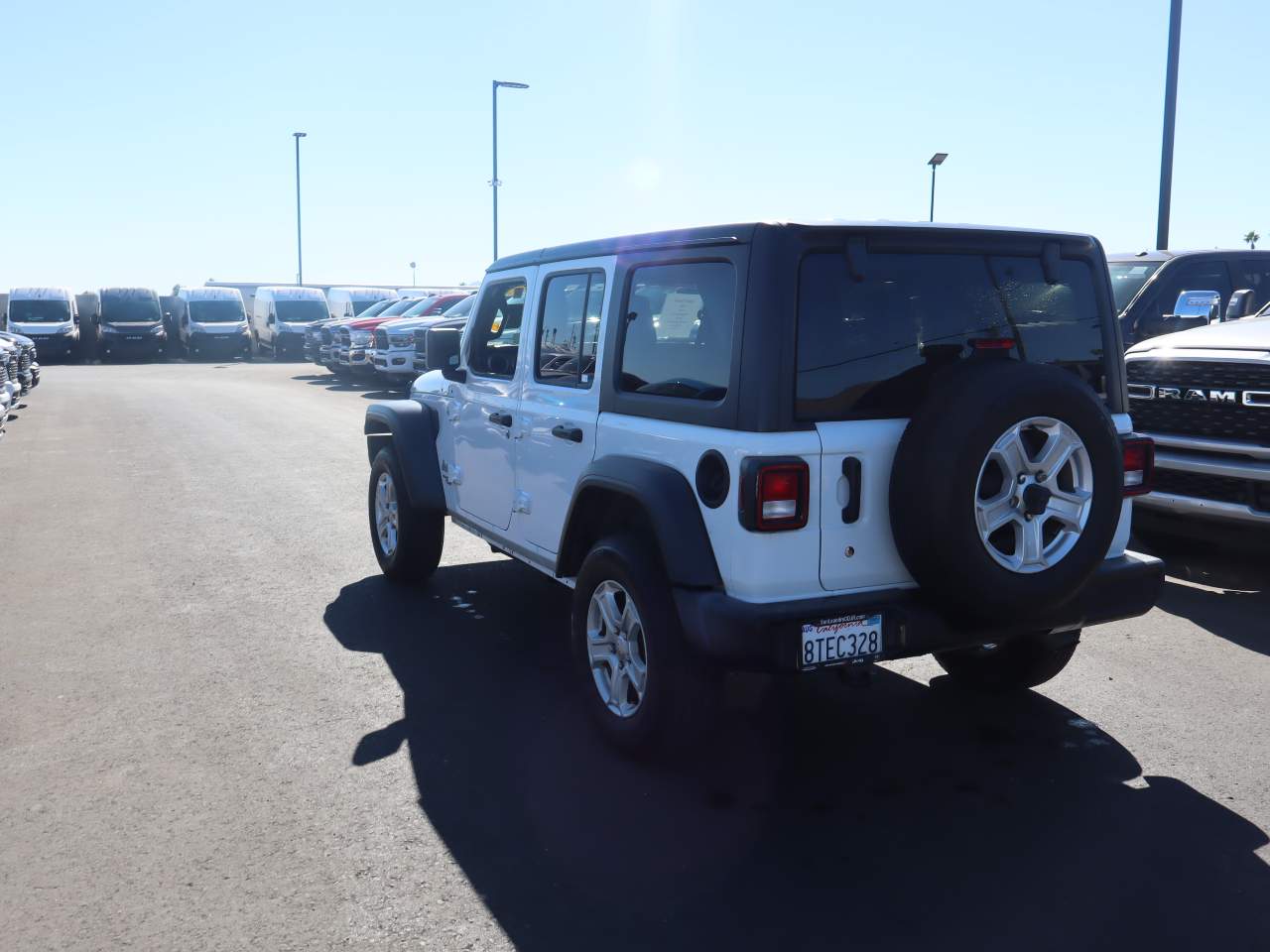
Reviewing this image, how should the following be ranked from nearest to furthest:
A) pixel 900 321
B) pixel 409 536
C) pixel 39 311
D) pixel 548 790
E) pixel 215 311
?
pixel 900 321 < pixel 548 790 < pixel 409 536 < pixel 39 311 < pixel 215 311

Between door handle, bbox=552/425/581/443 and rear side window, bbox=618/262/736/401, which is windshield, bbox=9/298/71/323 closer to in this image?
door handle, bbox=552/425/581/443

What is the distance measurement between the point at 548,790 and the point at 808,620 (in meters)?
1.13

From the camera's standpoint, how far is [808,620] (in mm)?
3650

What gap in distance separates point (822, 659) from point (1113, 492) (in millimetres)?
1164

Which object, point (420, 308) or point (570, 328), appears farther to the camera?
point (420, 308)

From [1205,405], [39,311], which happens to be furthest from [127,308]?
[1205,405]

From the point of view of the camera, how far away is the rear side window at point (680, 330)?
12.7 feet

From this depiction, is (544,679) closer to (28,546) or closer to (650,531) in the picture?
(650,531)

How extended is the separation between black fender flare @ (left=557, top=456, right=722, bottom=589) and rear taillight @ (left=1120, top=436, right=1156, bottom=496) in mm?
1761

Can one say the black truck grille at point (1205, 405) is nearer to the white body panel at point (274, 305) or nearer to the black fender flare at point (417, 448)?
the black fender flare at point (417, 448)

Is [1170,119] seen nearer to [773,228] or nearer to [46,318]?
[773,228]

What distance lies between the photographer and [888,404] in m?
3.82

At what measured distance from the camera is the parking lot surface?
3.20 meters

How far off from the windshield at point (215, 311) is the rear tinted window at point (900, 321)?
3585 cm
